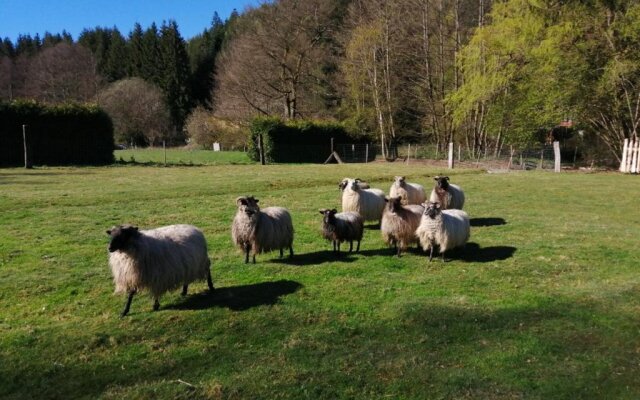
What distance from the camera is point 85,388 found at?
5258mm

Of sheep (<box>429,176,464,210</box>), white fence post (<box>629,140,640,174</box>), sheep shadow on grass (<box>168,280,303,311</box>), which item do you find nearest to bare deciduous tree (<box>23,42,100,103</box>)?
white fence post (<box>629,140,640,174</box>)

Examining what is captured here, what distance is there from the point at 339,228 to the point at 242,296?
3299 millimetres

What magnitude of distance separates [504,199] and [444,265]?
10238mm

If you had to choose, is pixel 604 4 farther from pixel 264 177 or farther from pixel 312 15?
pixel 312 15

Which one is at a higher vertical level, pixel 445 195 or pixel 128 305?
pixel 445 195

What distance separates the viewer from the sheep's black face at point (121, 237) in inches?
273

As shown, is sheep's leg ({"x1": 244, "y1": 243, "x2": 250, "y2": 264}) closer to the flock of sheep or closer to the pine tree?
the flock of sheep

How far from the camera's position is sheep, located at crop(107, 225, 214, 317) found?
7.12 metres

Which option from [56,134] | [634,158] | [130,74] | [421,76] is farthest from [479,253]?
[130,74]

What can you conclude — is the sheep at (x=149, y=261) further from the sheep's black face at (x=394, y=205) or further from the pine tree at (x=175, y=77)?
the pine tree at (x=175, y=77)

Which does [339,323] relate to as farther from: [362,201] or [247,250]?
[362,201]

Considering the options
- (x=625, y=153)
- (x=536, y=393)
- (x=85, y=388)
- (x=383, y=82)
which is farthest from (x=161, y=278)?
(x=383, y=82)

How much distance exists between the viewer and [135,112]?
7431 centimetres

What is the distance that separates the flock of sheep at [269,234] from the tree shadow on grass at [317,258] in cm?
21
